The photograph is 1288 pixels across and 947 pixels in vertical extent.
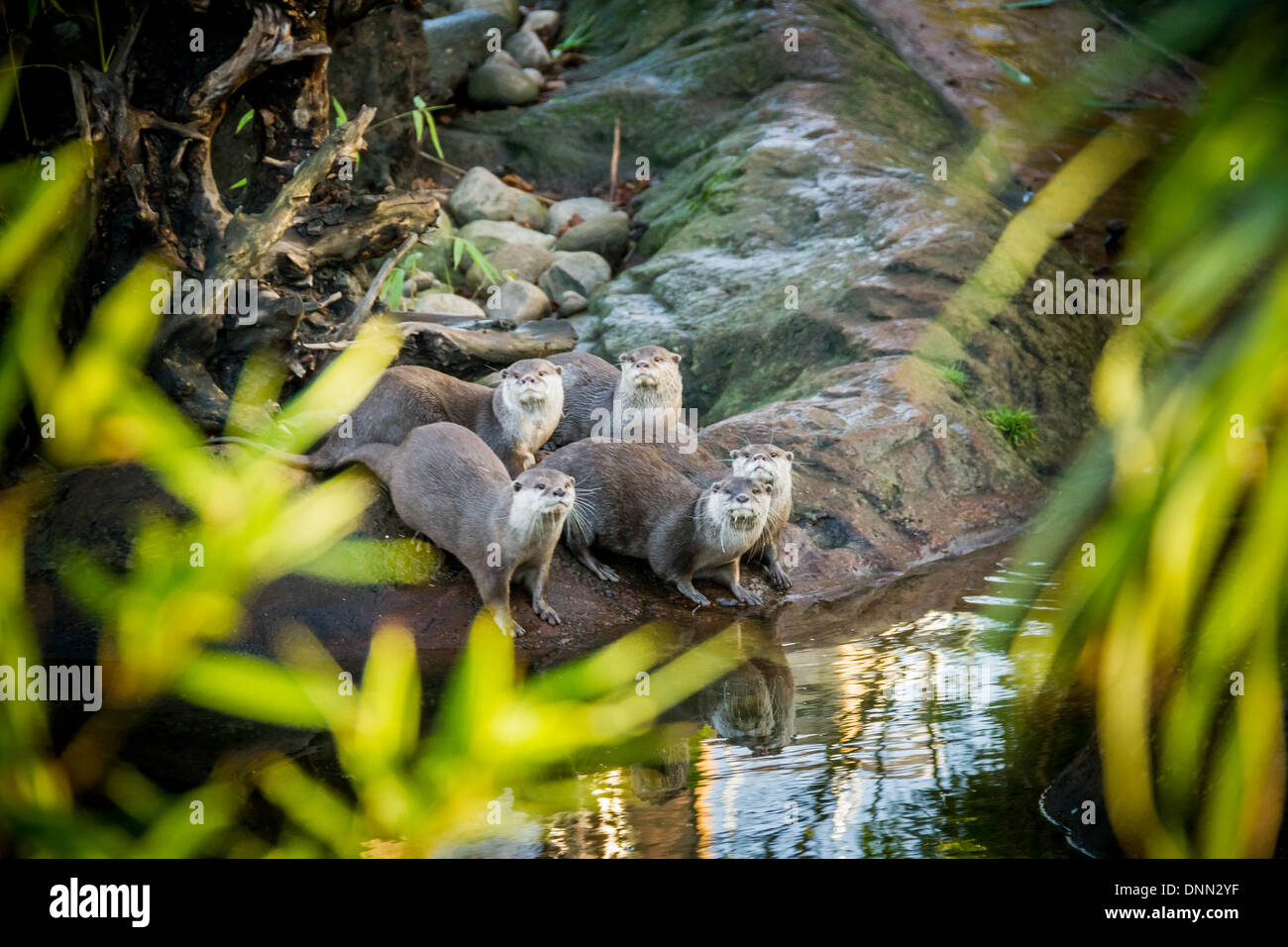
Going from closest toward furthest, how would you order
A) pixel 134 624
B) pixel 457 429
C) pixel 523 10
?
pixel 134 624, pixel 457 429, pixel 523 10

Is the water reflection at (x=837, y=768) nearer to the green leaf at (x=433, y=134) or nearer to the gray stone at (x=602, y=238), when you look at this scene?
the green leaf at (x=433, y=134)

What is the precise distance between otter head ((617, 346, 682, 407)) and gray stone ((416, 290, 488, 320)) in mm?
2045

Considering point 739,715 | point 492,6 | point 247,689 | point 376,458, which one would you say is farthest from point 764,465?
point 492,6

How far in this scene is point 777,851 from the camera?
2096 mm

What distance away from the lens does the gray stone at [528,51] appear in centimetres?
889

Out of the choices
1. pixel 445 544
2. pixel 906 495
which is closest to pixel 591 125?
pixel 906 495

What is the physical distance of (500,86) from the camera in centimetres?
841

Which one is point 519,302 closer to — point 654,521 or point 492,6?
point 654,521

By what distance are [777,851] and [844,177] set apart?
5046 millimetres

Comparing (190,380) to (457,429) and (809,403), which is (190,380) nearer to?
(457,429)

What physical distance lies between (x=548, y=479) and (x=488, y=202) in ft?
14.8

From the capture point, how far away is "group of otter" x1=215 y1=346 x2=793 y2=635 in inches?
144

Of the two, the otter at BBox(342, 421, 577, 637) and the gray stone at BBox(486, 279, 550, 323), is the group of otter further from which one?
the gray stone at BBox(486, 279, 550, 323)

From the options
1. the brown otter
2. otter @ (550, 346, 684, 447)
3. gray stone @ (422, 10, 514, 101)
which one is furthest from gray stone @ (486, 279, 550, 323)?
the brown otter
